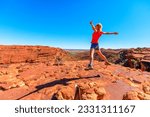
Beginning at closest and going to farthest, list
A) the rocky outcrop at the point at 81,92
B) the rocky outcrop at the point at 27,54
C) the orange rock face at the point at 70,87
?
1. the rocky outcrop at the point at 81,92
2. the orange rock face at the point at 70,87
3. the rocky outcrop at the point at 27,54

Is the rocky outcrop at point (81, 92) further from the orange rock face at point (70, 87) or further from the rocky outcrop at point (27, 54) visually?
the rocky outcrop at point (27, 54)

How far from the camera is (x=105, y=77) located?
234 inches

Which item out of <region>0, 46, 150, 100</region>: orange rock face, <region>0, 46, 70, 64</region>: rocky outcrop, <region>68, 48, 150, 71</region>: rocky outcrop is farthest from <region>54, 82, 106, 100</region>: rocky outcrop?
<region>0, 46, 70, 64</region>: rocky outcrop

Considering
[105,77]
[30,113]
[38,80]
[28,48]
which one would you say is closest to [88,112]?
[30,113]

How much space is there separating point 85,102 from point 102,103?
31 cm

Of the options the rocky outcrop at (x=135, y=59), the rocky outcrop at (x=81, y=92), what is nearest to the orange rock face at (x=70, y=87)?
the rocky outcrop at (x=81, y=92)

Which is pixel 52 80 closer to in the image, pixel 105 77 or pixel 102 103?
pixel 105 77

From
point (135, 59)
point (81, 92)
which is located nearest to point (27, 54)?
→ point (135, 59)

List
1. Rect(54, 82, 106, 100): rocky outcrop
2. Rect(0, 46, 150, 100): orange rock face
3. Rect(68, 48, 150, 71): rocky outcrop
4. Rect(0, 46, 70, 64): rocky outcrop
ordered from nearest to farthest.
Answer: Rect(54, 82, 106, 100): rocky outcrop → Rect(0, 46, 150, 100): orange rock face → Rect(68, 48, 150, 71): rocky outcrop → Rect(0, 46, 70, 64): rocky outcrop

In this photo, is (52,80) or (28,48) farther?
(28,48)

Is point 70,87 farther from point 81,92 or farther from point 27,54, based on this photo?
point 27,54

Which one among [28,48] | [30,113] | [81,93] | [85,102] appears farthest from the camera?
[28,48]

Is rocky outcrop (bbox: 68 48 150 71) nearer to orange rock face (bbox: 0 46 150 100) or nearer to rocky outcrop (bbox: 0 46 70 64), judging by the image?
rocky outcrop (bbox: 0 46 70 64)

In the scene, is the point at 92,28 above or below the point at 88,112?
above
